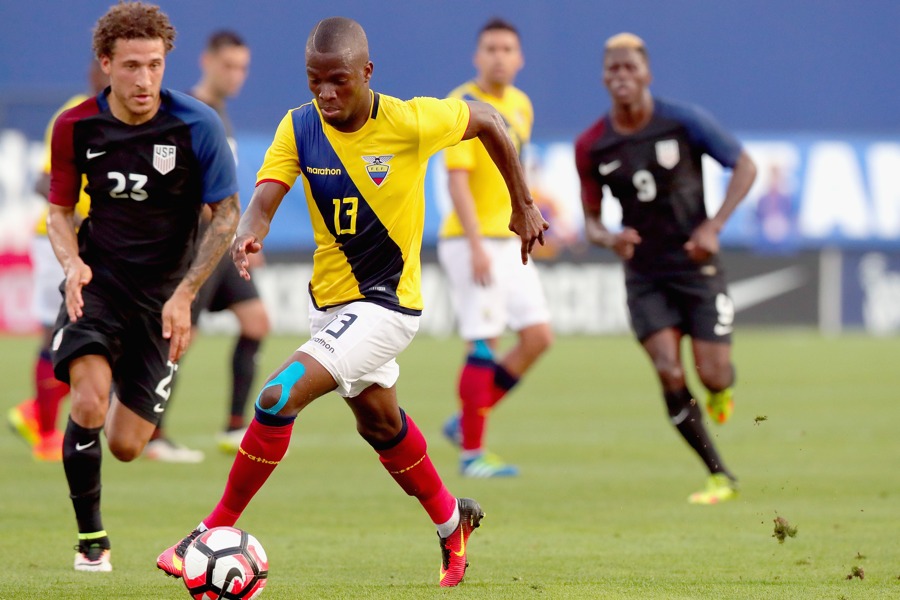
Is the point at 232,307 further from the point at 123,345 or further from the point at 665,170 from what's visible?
the point at 123,345

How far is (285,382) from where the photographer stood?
17.6 ft

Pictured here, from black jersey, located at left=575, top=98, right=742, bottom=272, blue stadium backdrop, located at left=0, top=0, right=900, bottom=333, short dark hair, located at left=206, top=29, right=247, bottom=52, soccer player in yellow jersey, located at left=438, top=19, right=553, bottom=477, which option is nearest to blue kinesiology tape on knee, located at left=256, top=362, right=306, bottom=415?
black jersey, located at left=575, top=98, right=742, bottom=272

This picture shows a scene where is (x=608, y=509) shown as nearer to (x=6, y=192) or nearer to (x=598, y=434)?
(x=598, y=434)

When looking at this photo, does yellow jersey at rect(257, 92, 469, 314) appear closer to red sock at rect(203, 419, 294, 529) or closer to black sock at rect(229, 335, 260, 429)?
red sock at rect(203, 419, 294, 529)

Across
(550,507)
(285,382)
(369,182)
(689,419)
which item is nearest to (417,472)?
(285,382)

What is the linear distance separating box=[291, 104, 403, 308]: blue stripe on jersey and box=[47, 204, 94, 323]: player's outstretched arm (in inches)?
41.0

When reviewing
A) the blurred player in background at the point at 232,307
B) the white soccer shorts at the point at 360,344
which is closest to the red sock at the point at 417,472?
the white soccer shorts at the point at 360,344

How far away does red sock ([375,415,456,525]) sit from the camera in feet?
19.1

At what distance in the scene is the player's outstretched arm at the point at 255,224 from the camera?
5340mm

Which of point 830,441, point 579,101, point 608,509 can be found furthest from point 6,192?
point 608,509

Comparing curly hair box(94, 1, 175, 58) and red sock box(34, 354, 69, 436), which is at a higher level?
curly hair box(94, 1, 175, 58)

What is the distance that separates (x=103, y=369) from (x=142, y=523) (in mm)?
1430

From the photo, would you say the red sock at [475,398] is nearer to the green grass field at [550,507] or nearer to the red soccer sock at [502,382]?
the red soccer sock at [502,382]

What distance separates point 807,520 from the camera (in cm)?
729
